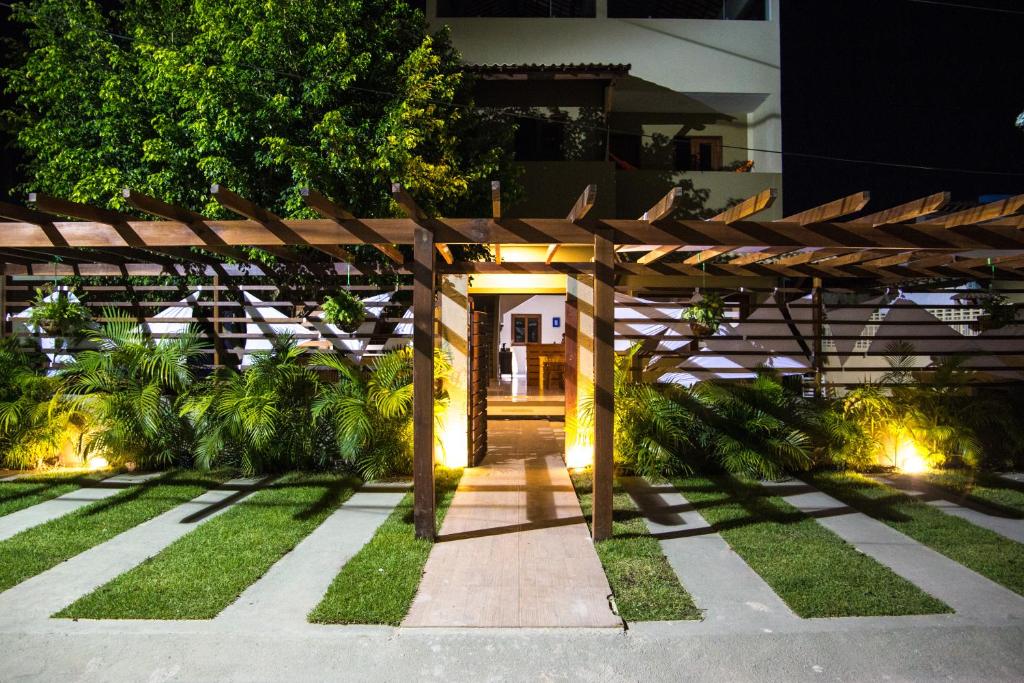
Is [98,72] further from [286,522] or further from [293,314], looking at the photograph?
[286,522]

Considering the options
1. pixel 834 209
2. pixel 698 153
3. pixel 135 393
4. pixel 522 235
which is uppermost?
pixel 698 153

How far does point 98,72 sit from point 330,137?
480 centimetres

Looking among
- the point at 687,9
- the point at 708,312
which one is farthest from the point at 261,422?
the point at 687,9

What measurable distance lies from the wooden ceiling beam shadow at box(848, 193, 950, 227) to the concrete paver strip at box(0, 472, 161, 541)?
8019 mm

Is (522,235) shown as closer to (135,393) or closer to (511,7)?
(135,393)

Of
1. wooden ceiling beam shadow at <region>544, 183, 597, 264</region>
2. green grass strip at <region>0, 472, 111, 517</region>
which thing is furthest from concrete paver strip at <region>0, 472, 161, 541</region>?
wooden ceiling beam shadow at <region>544, 183, 597, 264</region>

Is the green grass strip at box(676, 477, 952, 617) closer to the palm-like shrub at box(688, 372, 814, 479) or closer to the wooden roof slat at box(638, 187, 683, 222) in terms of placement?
the palm-like shrub at box(688, 372, 814, 479)

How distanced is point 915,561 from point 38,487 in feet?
29.2

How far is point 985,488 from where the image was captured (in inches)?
302

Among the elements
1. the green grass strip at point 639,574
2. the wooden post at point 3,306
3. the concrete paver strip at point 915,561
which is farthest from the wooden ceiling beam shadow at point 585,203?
the wooden post at point 3,306

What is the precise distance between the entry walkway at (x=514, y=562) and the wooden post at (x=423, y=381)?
1.05 ft

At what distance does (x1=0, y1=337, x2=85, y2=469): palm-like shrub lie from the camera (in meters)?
8.47

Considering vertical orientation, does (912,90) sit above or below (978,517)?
above

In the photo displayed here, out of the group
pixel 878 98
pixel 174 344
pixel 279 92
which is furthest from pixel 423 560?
pixel 878 98
